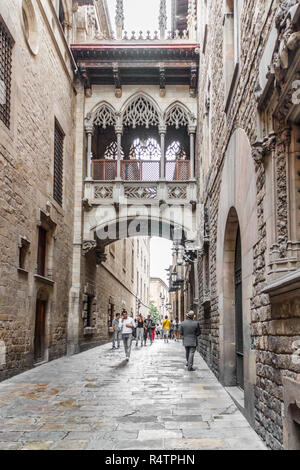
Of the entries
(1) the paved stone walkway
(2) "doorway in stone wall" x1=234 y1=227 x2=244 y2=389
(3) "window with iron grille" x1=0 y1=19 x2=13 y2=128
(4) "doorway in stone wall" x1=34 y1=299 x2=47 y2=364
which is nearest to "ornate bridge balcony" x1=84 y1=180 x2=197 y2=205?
(4) "doorway in stone wall" x1=34 y1=299 x2=47 y2=364

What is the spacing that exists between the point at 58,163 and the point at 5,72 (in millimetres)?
5316

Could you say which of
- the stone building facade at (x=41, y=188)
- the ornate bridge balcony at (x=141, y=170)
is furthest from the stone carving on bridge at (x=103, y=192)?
the stone building facade at (x=41, y=188)

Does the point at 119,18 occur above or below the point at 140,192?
above

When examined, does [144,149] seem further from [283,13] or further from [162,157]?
[283,13]

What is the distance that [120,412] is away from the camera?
6684 mm

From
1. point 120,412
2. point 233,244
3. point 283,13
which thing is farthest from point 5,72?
point 283,13

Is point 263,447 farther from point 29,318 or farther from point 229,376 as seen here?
point 29,318

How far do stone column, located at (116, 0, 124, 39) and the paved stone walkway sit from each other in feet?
41.4

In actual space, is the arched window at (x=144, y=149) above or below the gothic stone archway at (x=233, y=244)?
above

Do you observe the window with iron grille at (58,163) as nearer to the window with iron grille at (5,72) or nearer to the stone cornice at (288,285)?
the window with iron grille at (5,72)

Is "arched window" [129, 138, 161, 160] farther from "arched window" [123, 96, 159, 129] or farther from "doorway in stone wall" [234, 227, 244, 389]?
"doorway in stone wall" [234, 227, 244, 389]

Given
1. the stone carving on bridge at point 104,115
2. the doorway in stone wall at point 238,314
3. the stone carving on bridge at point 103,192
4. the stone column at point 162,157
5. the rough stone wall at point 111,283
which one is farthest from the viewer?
the rough stone wall at point 111,283

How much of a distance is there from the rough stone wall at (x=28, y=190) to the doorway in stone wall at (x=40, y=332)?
187 millimetres

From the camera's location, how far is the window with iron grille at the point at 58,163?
50.0 feet
